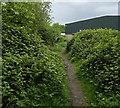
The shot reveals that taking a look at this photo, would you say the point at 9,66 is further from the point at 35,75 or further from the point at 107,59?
the point at 107,59

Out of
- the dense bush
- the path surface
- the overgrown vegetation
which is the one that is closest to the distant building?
the dense bush

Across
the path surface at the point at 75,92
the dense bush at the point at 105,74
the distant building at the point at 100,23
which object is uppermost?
the distant building at the point at 100,23

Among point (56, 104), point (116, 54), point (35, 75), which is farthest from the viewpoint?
point (116, 54)

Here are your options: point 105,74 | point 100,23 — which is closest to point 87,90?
point 105,74

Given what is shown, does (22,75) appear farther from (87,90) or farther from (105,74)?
(105,74)

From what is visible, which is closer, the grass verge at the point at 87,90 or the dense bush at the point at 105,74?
the dense bush at the point at 105,74

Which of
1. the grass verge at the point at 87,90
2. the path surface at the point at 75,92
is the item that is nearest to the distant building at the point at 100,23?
the path surface at the point at 75,92

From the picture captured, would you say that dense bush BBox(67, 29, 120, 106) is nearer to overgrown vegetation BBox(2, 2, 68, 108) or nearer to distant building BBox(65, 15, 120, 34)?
overgrown vegetation BBox(2, 2, 68, 108)

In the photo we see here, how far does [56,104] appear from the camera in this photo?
516 centimetres

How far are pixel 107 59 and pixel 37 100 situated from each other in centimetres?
424

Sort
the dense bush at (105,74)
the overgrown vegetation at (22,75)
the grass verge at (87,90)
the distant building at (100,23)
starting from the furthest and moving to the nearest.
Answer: the distant building at (100,23)
the grass verge at (87,90)
the dense bush at (105,74)
the overgrown vegetation at (22,75)

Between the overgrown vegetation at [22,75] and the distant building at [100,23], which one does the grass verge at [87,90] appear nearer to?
the overgrown vegetation at [22,75]

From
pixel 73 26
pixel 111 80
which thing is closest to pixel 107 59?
pixel 111 80

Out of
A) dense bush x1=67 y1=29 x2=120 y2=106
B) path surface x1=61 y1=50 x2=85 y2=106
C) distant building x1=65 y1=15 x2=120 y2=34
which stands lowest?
path surface x1=61 y1=50 x2=85 y2=106
